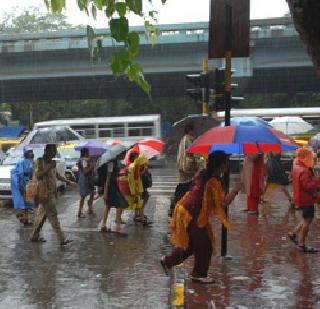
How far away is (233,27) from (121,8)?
14.8ft

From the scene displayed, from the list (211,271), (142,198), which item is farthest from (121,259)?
(142,198)

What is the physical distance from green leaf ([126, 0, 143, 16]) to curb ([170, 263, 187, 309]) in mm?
3053

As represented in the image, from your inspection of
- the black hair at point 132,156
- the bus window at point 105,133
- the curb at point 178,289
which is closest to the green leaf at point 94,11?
the curb at point 178,289

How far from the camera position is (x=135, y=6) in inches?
145

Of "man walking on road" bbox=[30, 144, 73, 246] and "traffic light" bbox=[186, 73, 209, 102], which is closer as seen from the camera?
"man walking on road" bbox=[30, 144, 73, 246]

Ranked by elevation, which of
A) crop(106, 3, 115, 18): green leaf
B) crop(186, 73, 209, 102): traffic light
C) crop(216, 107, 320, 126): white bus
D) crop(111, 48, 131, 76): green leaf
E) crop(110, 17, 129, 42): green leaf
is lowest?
crop(216, 107, 320, 126): white bus

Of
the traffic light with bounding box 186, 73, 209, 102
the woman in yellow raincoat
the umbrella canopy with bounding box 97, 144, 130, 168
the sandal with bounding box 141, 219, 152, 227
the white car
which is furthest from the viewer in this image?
the white car

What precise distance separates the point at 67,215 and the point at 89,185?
0.85m

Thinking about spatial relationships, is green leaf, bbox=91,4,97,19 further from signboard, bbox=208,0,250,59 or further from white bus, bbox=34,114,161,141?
white bus, bbox=34,114,161,141

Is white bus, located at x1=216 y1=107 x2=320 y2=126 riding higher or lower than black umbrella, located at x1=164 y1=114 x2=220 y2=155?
lower

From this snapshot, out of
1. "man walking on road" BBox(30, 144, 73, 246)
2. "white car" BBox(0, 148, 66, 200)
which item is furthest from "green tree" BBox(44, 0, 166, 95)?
"white car" BBox(0, 148, 66, 200)

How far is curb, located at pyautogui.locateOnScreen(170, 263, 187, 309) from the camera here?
5809 millimetres

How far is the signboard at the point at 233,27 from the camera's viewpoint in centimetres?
780

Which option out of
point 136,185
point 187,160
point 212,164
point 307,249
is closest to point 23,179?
point 136,185
